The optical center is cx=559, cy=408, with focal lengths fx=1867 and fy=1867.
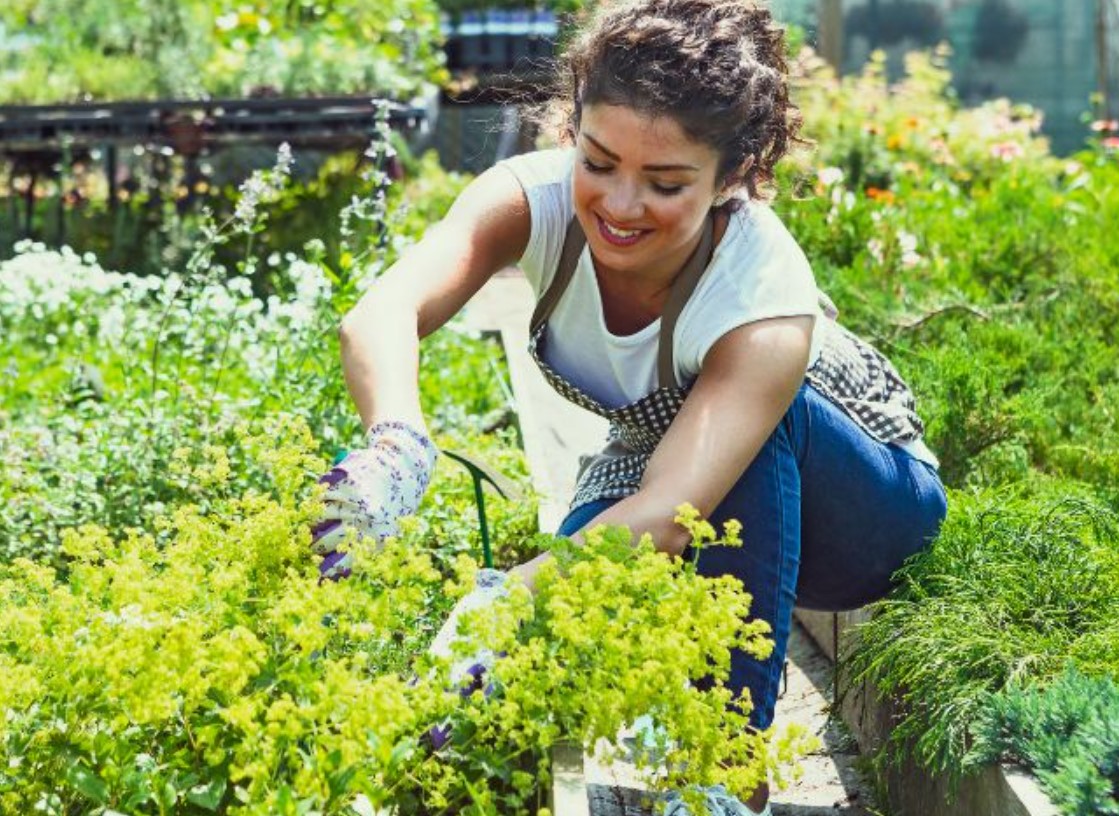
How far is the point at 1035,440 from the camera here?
12.9ft

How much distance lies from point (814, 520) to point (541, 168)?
686mm

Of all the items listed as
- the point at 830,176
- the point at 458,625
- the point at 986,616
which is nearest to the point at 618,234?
A: the point at 458,625

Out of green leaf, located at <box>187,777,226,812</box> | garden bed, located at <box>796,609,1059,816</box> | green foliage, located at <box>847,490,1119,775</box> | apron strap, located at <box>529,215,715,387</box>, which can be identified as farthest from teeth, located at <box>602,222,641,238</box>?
green leaf, located at <box>187,777,226,812</box>

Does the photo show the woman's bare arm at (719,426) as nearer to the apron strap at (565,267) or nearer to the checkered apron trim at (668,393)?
the checkered apron trim at (668,393)

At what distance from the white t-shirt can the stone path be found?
59 cm

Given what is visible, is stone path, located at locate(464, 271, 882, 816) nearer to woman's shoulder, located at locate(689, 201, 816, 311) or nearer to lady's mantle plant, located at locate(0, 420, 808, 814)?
lady's mantle plant, located at locate(0, 420, 808, 814)

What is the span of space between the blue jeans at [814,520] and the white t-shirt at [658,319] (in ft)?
0.50

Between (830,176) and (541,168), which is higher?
(541,168)

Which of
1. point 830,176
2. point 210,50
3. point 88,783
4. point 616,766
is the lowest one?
point 616,766

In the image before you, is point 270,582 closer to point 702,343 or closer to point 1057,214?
point 702,343

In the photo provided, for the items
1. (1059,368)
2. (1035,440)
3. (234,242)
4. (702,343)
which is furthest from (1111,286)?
(234,242)

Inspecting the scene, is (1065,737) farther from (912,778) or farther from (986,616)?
(912,778)

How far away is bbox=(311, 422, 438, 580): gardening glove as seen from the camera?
2297 mm

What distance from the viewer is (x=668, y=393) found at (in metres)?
2.77
